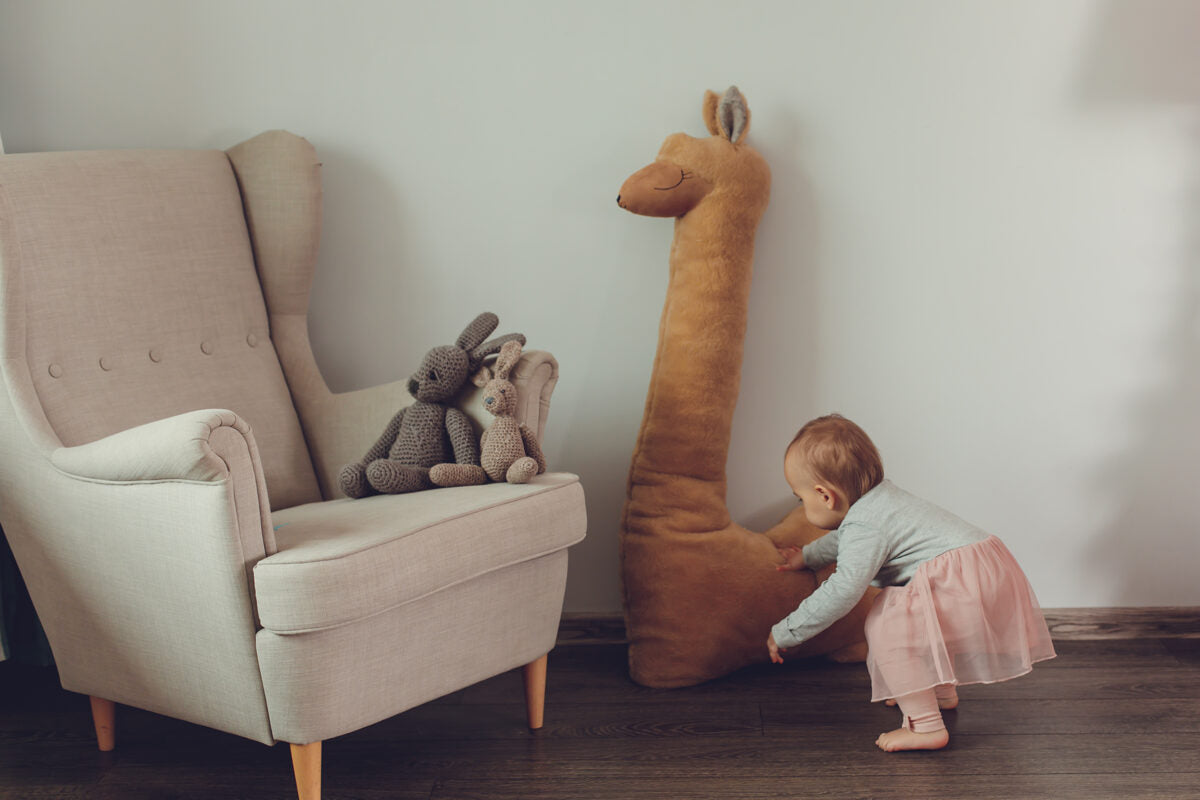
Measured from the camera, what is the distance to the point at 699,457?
71.6 inches

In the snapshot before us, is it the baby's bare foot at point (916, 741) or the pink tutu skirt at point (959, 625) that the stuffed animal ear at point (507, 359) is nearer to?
the pink tutu skirt at point (959, 625)

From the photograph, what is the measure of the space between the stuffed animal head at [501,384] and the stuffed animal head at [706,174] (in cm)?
37

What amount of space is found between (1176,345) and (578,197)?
4.04 ft

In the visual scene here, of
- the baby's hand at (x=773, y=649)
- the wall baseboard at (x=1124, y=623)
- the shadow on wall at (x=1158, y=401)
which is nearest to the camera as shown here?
the baby's hand at (x=773, y=649)

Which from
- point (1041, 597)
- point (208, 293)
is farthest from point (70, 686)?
point (1041, 597)

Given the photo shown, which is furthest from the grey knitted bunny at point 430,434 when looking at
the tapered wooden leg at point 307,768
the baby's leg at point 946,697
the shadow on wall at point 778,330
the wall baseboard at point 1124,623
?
the wall baseboard at point 1124,623

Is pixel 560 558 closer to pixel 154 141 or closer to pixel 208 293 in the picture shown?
pixel 208 293

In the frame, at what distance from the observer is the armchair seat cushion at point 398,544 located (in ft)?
4.06

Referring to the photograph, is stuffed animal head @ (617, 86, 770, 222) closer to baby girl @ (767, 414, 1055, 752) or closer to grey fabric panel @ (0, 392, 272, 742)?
baby girl @ (767, 414, 1055, 752)

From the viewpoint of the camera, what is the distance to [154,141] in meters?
2.00

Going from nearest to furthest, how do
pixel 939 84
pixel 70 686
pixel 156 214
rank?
1. pixel 70 686
2. pixel 156 214
3. pixel 939 84

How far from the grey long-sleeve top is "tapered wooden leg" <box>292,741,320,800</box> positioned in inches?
30.4

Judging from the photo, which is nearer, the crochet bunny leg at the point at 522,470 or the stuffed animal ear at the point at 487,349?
the crochet bunny leg at the point at 522,470

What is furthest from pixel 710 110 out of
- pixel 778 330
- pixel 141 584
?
pixel 141 584
